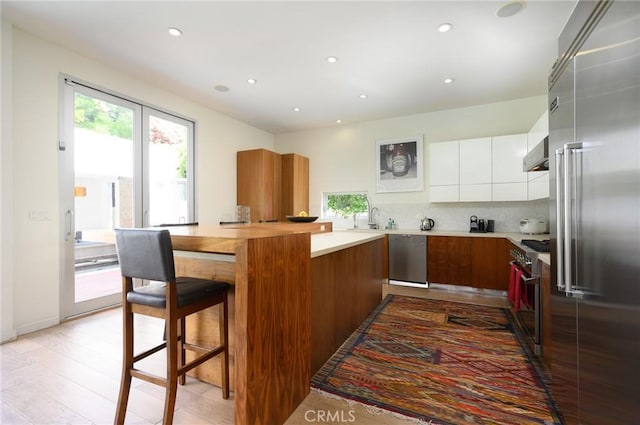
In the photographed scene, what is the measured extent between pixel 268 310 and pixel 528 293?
232 centimetres

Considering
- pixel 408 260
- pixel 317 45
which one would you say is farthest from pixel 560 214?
pixel 408 260

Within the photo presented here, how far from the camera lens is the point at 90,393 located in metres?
1.83

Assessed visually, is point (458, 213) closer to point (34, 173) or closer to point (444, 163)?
point (444, 163)

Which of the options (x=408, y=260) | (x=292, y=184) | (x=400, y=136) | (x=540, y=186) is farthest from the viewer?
(x=292, y=184)

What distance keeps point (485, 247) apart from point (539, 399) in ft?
8.44

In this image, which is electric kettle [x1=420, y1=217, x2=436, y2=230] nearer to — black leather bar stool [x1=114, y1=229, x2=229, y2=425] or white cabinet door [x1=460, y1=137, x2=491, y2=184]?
white cabinet door [x1=460, y1=137, x2=491, y2=184]

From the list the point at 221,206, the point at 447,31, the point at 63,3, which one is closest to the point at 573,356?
the point at 447,31

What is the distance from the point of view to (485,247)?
159 inches

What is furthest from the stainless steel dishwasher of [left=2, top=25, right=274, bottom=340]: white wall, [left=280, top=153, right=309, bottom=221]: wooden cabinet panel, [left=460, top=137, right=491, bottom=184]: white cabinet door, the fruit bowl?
[left=2, top=25, right=274, bottom=340]: white wall

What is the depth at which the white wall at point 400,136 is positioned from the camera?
4.44 meters

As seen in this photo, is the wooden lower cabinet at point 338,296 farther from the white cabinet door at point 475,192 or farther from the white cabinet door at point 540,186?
the white cabinet door at point 475,192

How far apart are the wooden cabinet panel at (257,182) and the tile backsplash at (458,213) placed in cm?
164

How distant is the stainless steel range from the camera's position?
222 centimetres

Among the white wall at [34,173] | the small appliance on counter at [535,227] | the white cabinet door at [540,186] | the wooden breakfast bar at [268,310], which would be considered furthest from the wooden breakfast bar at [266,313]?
the small appliance on counter at [535,227]
